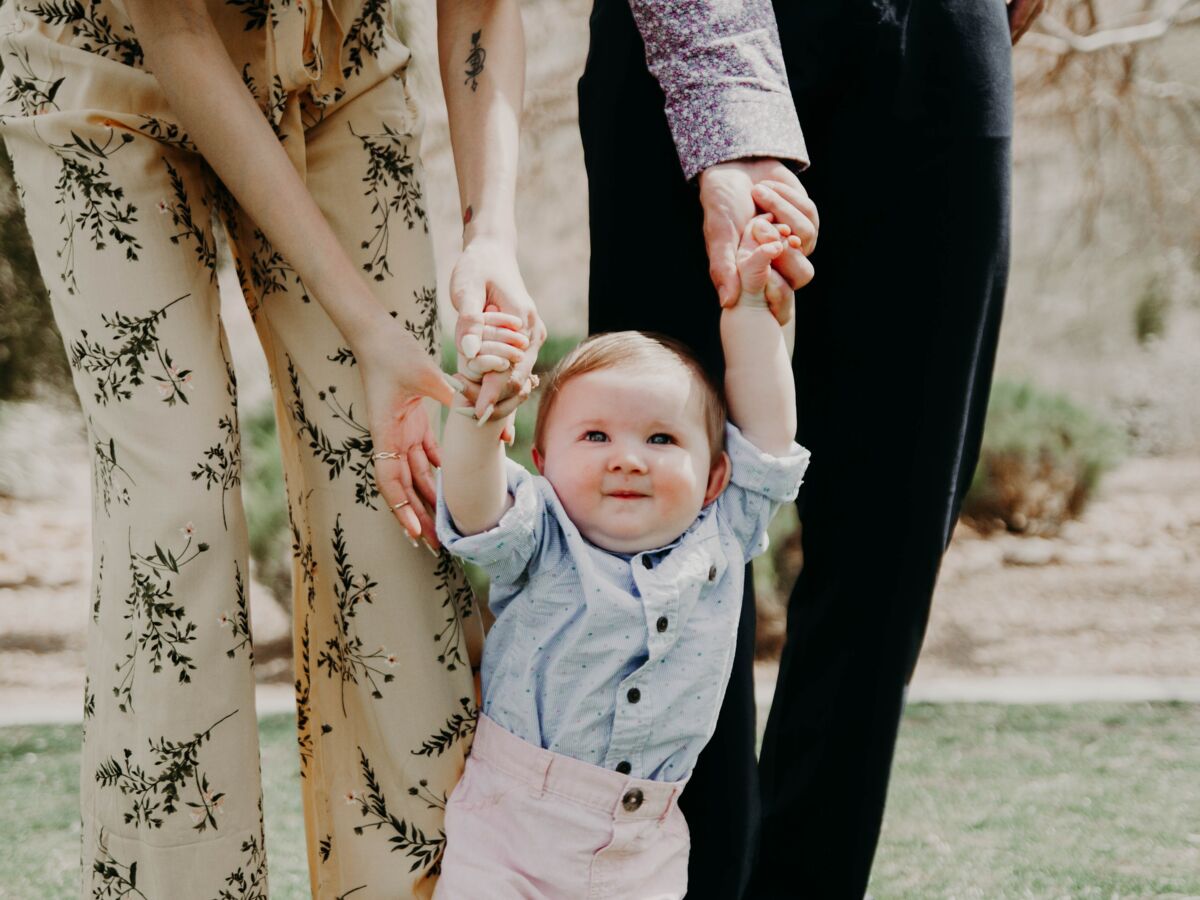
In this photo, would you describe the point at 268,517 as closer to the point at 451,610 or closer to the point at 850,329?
the point at 451,610

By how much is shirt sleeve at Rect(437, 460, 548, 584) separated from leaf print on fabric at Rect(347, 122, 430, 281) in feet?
1.10

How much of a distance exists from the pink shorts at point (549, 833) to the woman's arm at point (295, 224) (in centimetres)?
31

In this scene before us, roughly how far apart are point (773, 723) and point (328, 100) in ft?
3.18

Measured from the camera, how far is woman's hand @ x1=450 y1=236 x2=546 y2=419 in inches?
55.0

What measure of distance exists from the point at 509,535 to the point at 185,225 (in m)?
0.51

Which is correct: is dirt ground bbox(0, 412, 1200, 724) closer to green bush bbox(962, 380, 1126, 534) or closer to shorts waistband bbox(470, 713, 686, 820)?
green bush bbox(962, 380, 1126, 534)

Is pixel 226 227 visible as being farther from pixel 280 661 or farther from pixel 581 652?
pixel 280 661

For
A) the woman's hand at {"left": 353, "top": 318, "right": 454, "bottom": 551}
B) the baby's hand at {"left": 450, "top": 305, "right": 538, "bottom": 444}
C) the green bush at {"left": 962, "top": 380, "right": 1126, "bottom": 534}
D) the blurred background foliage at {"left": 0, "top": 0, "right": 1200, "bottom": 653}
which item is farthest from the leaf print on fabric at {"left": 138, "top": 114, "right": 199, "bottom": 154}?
the green bush at {"left": 962, "top": 380, "right": 1126, "bottom": 534}

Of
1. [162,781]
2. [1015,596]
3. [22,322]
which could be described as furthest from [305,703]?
[22,322]

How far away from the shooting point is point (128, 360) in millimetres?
1461

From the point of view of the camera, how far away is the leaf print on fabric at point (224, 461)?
148cm

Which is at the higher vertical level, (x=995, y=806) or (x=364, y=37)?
(x=364, y=37)

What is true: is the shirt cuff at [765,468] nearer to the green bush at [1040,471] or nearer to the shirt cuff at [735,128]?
the shirt cuff at [735,128]

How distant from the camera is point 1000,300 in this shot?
171 cm
